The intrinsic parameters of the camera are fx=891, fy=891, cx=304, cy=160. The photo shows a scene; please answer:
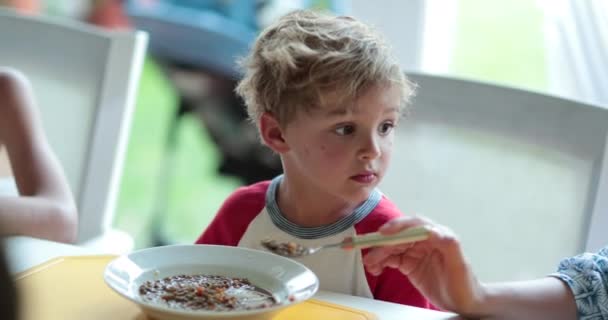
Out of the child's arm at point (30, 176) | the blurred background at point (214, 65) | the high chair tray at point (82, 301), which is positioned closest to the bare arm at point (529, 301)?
the high chair tray at point (82, 301)

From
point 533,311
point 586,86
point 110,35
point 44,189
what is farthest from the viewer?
point 586,86

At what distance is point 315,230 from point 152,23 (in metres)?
2.13

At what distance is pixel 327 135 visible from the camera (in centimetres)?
109

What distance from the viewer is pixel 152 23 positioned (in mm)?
3119

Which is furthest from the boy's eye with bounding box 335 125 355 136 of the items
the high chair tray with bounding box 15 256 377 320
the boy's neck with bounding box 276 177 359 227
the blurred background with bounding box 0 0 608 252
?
the blurred background with bounding box 0 0 608 252

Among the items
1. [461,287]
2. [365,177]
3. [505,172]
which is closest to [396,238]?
[461,287]

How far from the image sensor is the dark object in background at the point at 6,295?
320 millimetres

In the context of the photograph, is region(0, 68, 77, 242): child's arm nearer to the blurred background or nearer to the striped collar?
the striped collar

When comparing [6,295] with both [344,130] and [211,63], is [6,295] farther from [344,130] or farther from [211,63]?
[211,63]

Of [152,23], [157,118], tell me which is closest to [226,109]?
[152,23]

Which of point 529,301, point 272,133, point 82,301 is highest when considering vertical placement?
point 272,133

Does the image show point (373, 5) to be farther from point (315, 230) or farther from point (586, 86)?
point (315, 230)

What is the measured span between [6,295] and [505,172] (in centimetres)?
105

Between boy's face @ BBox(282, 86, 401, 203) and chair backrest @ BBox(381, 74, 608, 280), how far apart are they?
258mm
